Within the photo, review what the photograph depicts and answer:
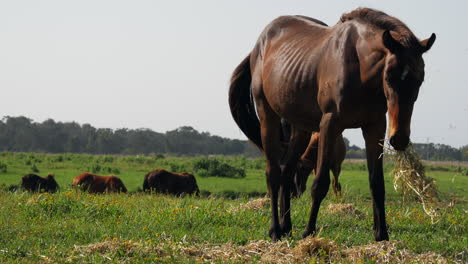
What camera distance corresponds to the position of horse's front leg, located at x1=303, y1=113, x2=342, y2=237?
19.1 feet

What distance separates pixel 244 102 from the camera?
8.31m

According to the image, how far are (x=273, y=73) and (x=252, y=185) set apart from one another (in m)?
20.0

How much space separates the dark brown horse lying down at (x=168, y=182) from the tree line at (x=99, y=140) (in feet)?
238

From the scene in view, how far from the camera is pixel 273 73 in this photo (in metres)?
6.99

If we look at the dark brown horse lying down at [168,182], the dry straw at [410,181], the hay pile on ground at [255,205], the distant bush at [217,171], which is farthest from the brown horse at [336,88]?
the distant bush at [217,171]

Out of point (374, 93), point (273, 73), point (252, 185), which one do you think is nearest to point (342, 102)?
point (374, 93)

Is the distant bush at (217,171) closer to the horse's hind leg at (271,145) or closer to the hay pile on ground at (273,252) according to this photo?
the horse's hind leg at (271,145)

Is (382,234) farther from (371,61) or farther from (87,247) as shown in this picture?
(87,247)

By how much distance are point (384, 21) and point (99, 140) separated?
90668mm

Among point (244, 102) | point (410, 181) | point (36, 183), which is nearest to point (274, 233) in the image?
point (410, 181)

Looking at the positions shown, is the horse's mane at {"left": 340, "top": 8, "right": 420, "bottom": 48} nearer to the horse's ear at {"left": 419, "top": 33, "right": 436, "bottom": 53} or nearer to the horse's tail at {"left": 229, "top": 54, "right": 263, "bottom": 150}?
the horse's ear at {"left": 419, "top": 33, "right": 436, "bottom": 53}

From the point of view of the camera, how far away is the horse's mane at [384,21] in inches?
214

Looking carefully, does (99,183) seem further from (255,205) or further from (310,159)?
(255,205)

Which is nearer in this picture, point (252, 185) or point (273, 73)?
point (273, 73)
